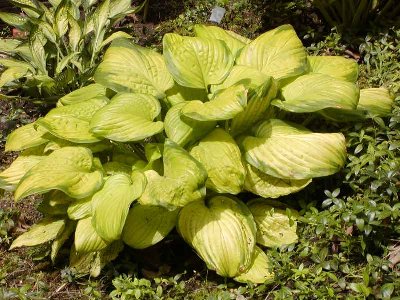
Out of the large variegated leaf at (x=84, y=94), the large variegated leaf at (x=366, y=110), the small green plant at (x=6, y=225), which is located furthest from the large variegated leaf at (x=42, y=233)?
the large variegated leaf at (x=366, y=110)

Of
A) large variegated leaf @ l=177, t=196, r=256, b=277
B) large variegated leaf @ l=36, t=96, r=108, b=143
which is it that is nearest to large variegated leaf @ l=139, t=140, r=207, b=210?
large variegated leaf @ l=177, t=196, r=256, b=277

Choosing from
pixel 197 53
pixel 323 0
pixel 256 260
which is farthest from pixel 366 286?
pixel 323 0

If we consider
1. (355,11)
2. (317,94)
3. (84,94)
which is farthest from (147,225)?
(355,11)

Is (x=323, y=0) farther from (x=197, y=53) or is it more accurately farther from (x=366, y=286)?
(x=366, y=286)

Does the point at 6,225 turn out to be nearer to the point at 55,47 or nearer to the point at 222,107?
the point at 55,47

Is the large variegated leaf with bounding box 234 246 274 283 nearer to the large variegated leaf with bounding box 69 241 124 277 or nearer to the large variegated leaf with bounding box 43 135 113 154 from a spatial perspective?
the large variegated leaf with bounding box 69 241 124 277

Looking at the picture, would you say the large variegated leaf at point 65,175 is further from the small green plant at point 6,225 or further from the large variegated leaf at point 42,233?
the small green plant at point 6,225
